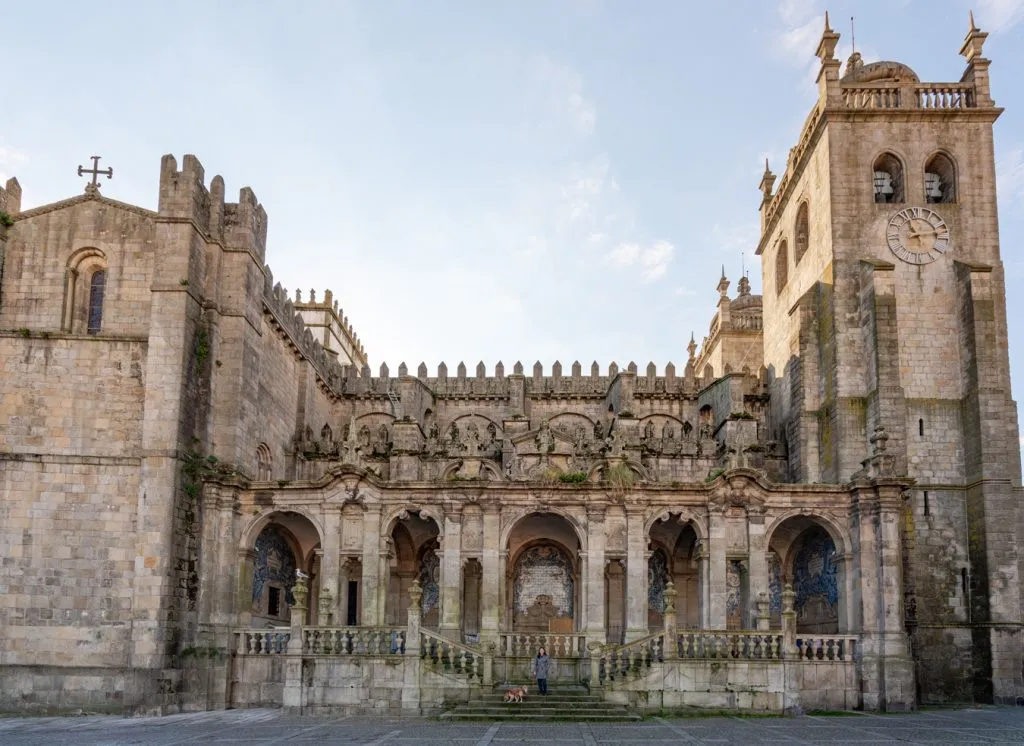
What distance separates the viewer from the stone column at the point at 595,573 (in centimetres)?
2456

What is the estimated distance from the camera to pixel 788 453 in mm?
33688

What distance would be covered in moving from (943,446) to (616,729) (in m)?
16.3

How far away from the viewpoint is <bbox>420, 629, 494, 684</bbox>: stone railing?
22281 mm

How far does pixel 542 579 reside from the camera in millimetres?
30578

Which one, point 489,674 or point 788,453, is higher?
point 788,453

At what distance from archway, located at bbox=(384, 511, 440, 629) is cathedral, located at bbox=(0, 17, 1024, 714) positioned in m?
0.12

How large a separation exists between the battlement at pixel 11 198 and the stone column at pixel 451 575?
14.1 metres

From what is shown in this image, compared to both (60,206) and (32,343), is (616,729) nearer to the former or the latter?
(32,343)

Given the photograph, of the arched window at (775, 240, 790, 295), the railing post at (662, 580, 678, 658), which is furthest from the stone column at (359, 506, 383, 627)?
the arched window at (775, 240, 790, 295)

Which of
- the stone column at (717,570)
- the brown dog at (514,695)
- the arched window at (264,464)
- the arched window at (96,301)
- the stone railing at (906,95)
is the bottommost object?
the brown dog at (514,695)

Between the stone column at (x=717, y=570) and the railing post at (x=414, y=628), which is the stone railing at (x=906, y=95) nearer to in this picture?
the stone column at (x=717, y=570)

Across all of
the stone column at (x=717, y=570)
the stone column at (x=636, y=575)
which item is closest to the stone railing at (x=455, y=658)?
the stone column at (x=636, y=575)

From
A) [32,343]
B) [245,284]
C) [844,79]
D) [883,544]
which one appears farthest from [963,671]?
[32,343]

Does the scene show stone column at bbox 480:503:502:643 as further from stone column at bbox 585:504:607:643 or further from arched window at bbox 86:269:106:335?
arched window at bbox 86:269:106:335
